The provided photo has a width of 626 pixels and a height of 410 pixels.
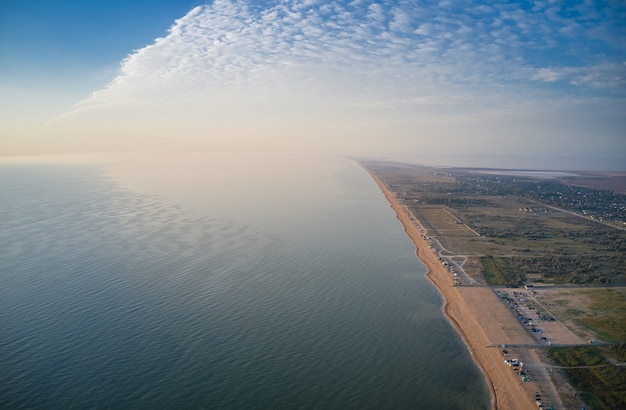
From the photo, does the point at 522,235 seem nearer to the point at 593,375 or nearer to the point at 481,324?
the point at 481,324

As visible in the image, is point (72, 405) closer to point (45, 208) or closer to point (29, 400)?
point (29, 400)

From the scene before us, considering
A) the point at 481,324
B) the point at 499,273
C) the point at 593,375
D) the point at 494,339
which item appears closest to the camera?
the point at 593,375

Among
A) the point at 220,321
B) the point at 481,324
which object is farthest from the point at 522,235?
the point at 220,321

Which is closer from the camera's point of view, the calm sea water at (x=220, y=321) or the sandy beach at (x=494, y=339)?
the calm sea water at (x=220, y=321)

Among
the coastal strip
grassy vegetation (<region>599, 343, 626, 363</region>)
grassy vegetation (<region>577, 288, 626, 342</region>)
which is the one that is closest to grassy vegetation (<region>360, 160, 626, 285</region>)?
grassy vegetation (<region>577, 288, 626, 342</region>)

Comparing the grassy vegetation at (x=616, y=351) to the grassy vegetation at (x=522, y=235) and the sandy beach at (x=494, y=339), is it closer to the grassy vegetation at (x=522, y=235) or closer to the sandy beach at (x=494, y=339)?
the sandy beach at (x=494, y=339)

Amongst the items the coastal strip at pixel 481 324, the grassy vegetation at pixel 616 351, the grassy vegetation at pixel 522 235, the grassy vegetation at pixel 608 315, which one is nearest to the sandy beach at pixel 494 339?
the coastal strip at pixel 481 324
